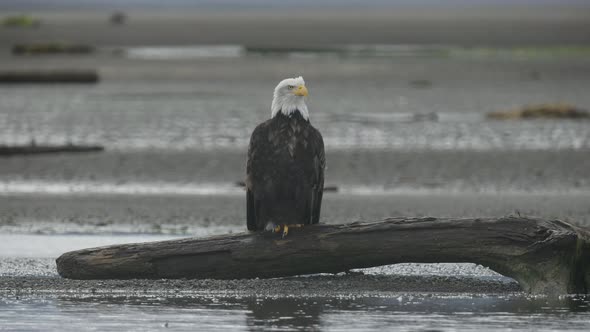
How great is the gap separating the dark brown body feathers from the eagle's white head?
4cm

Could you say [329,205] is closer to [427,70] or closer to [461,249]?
[461,249]

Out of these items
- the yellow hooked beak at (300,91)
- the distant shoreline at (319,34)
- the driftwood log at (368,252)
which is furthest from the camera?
the distant shoreline at (319,34)

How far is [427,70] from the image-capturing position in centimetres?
3488

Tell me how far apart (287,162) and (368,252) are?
2.66ft

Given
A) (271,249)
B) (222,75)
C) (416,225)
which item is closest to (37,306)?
(271,249)

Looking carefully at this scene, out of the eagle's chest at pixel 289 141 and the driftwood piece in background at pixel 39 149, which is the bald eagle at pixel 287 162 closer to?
the eagle's chest at pixel 289 141

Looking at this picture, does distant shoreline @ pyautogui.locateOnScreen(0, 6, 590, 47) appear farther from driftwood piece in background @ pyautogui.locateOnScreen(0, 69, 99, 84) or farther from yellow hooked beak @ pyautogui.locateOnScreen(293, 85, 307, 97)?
yellow hooked beak @ pyautogui.locateOnScreen(293, 85, 307, 97)

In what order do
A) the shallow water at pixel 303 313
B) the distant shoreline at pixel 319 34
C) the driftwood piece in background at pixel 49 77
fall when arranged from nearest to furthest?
the shallow water at pixel 303 313
the driftwood piece in background at pixel 49 77
the distant shoreline at pixel 319 34

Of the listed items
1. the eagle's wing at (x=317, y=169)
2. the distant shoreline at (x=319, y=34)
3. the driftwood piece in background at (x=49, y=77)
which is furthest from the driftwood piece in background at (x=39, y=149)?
the distant shoreline at (x=319, y=34)

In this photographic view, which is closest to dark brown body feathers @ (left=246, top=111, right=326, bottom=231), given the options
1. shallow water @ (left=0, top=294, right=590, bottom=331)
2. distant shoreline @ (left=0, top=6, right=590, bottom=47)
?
shallow water @ (left=0, top=294, right=590, bottom=331)

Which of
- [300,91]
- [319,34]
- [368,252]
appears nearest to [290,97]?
[300,91]

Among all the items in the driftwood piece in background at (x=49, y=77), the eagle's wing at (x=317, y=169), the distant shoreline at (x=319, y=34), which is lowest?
the eagle's wing at (x=317, y=169)

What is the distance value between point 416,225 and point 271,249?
39.7 inches

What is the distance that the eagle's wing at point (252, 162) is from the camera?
8.45 m
